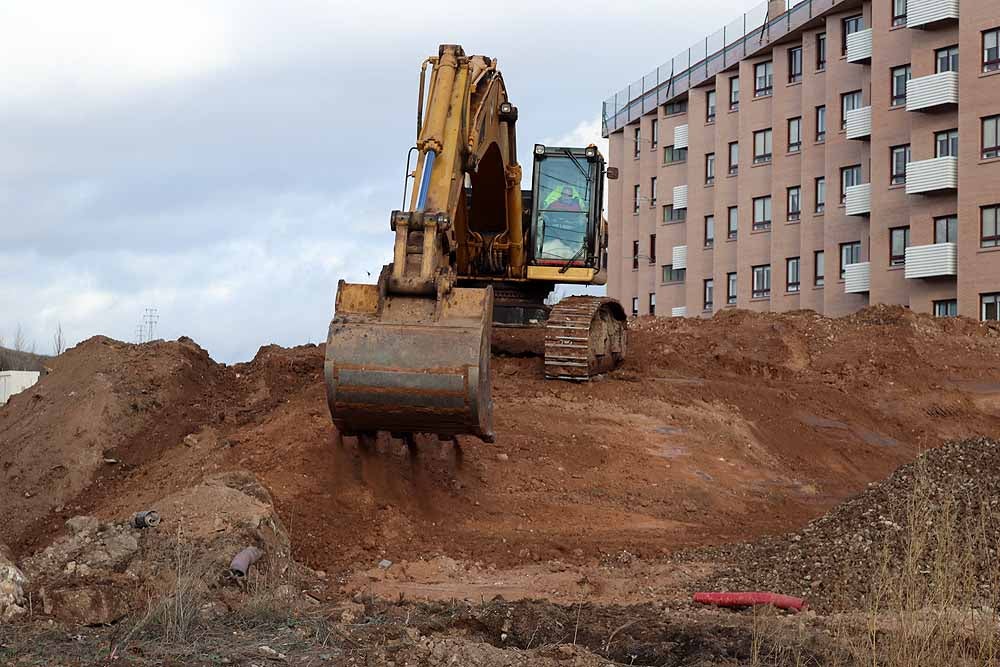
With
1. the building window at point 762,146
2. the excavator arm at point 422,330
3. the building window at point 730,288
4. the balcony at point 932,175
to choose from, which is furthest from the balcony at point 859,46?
the excavator arm at point 422,330

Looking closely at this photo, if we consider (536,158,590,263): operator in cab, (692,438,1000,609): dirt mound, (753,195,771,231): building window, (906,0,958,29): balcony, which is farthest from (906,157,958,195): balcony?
(692,438,1000,609): dirt mound

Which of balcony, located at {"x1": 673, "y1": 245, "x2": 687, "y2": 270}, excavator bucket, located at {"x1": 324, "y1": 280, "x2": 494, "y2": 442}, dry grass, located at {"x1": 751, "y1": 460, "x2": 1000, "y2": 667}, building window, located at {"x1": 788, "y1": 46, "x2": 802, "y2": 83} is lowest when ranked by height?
dry grass, located at {"x1": 751, "y1": 460, "x2": 1000, "y2": 667}

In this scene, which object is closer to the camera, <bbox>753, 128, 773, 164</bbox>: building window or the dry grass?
the dry grass

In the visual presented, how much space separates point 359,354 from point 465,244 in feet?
26.9

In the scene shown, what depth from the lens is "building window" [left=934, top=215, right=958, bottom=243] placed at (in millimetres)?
44750

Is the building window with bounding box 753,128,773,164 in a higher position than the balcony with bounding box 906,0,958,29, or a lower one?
lower

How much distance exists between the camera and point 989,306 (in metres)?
42.6

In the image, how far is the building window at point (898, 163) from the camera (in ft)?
155

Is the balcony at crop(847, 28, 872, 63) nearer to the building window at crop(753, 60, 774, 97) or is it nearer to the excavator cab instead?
the building window at crop(753, 60, 774, 97)

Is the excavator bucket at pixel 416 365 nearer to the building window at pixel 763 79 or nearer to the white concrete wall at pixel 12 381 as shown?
the white concrete wall at pixel 12 381

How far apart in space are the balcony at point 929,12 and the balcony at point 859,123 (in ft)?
15.2

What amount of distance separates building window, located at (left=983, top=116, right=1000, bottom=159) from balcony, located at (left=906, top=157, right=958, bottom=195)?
125 centimetres

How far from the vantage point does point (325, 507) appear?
44.5 feet

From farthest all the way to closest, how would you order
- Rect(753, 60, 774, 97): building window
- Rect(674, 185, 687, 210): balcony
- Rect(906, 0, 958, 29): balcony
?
Rect(674, 185, 687, 210): balcony
Rect(753, 60, 774, 97): building window
Rect(906, 0, 958, 29): balcony
